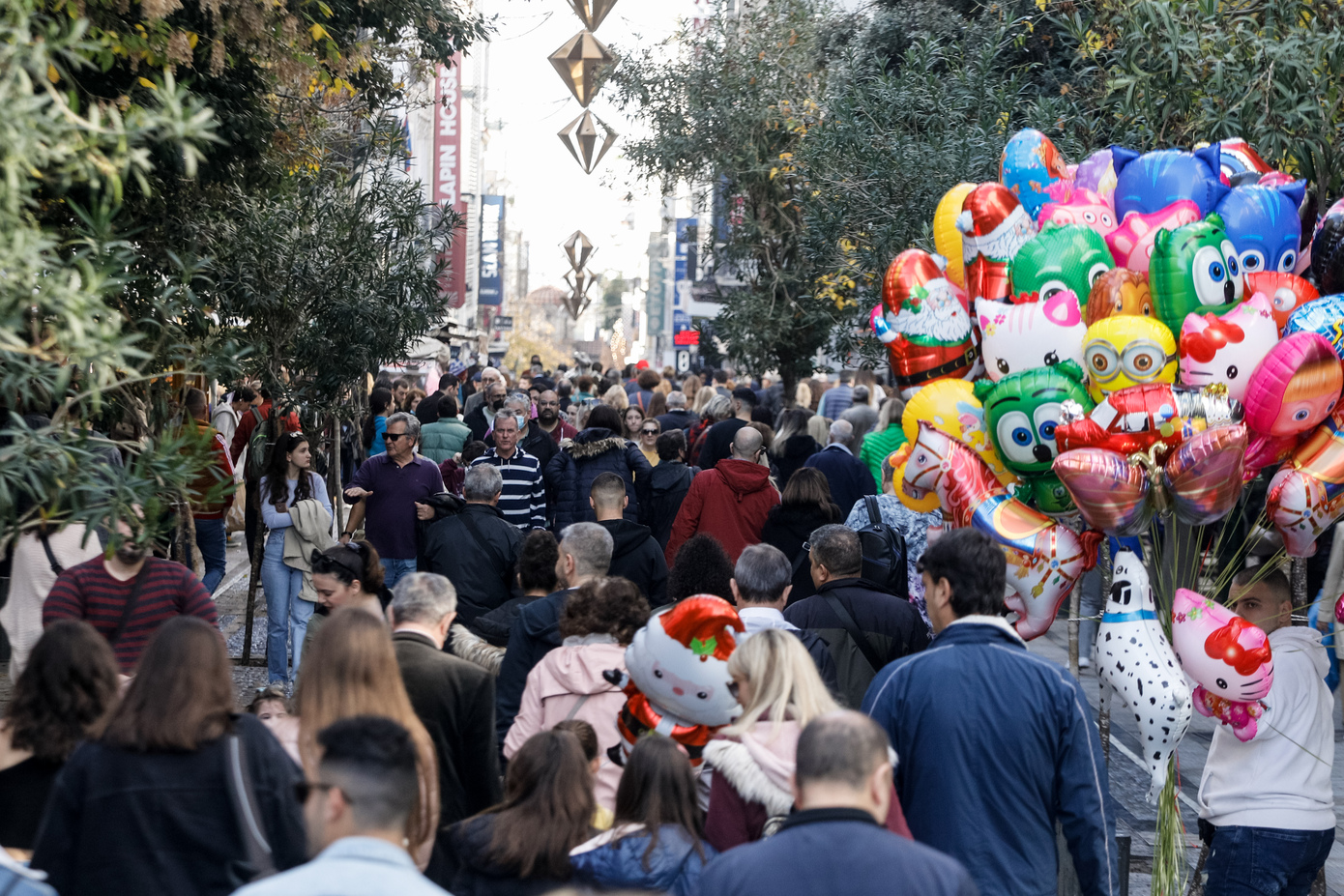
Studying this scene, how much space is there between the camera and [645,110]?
72.1 ft

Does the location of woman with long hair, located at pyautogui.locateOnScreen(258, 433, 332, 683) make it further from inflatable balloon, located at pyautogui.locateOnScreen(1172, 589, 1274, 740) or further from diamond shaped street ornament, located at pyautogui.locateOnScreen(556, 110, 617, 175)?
diamond shaped street ornament, located at pyautogui.locateOnScreen(556, 110, 617, 175)

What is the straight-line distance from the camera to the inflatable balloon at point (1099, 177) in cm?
590

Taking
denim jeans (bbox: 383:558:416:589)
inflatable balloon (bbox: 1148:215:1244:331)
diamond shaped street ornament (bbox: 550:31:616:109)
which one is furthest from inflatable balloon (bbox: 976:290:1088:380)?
diamond shaped street ornament (bbox: 550:31:616:109)

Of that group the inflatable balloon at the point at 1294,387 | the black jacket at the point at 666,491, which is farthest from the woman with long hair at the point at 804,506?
the inflatable balloon at the point at 1294,387

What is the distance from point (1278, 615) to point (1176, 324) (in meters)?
1.22

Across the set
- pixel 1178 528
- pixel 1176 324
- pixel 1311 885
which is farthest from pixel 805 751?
pixel 1311 885

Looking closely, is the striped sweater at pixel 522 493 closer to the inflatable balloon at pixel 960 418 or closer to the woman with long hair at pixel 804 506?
the woman with long hair at pixel 804 506

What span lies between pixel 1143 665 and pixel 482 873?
2.79 metres

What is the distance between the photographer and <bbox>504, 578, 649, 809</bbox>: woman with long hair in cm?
484

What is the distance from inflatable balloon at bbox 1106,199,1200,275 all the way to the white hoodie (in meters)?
1.61

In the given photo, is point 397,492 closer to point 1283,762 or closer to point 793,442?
point 793,442

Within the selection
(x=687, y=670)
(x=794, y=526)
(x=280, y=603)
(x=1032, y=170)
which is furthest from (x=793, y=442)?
(x=687, y=670)

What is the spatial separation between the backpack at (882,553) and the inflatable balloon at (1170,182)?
2220mm

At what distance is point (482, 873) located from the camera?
3.59 m
